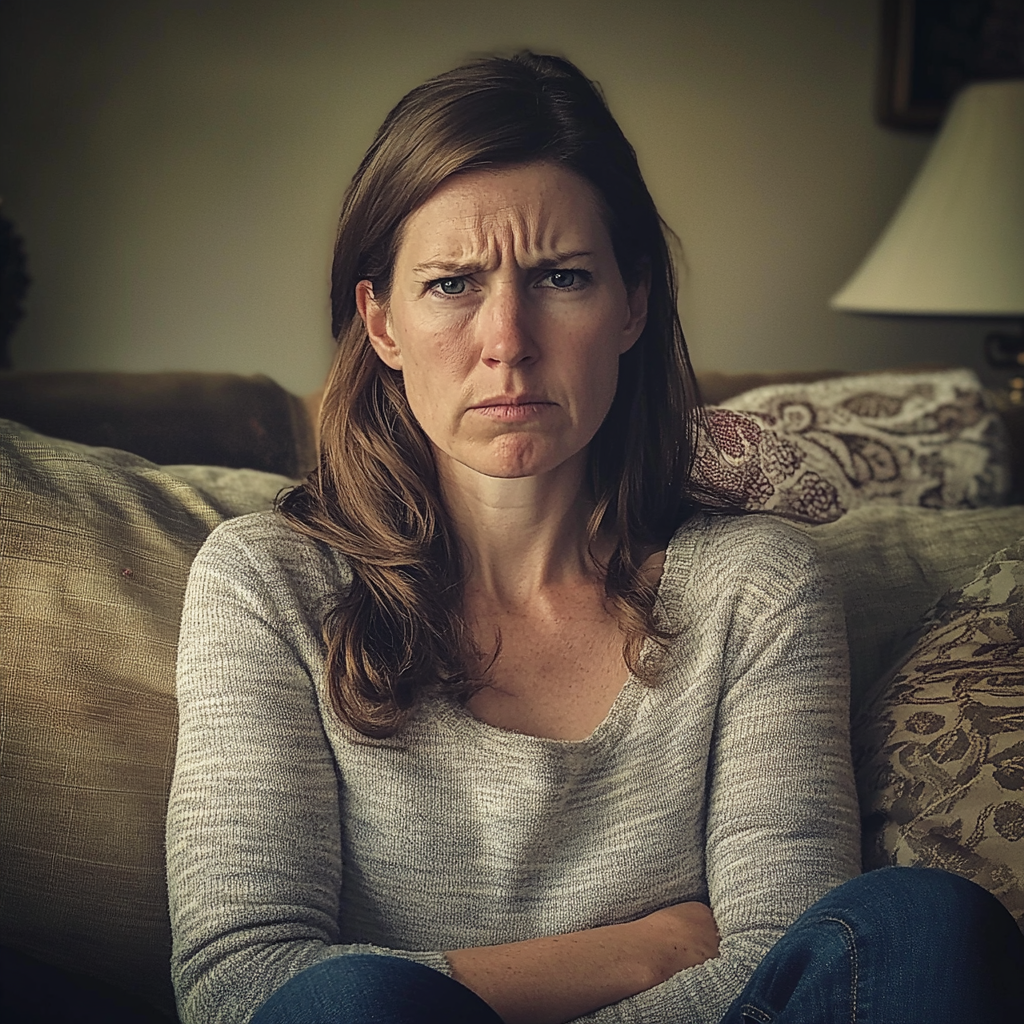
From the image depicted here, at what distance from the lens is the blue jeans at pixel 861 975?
2.04 feet

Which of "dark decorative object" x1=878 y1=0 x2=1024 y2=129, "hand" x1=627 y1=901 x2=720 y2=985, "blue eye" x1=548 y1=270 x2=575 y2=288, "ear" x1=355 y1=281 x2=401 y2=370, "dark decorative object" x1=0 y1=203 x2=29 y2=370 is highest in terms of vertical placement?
"dark decorative object" x1=878 y1=0 x2=1024 y2=129

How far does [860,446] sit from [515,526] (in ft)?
1.87

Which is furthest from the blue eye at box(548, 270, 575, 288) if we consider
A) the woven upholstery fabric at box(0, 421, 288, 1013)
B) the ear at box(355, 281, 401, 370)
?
the woven upholstery fabric at box(0, 421, 288, 1013)

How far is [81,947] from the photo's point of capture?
31.2 inches

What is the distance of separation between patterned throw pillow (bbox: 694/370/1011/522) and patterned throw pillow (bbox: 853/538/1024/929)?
263 millimetres

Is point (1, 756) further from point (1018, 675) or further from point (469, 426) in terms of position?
point (1018, 675)

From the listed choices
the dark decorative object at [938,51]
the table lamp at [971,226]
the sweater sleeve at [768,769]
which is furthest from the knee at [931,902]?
the dark decorative object at [938,51]

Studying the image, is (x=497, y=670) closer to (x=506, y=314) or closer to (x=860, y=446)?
(x=506, y=314)

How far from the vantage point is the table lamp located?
77.0 inches

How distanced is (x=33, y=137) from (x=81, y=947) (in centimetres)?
129

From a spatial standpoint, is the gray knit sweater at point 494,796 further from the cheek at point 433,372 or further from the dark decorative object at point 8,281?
the dark decorative object at point 8,281

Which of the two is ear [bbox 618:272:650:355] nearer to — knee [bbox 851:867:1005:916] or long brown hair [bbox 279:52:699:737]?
long brown hair [bbox 279:52:699:737]

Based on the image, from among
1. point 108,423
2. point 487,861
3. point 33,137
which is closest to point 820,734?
point 487,861

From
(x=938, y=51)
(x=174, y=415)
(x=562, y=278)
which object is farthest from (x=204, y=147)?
(x=938, y=51)
